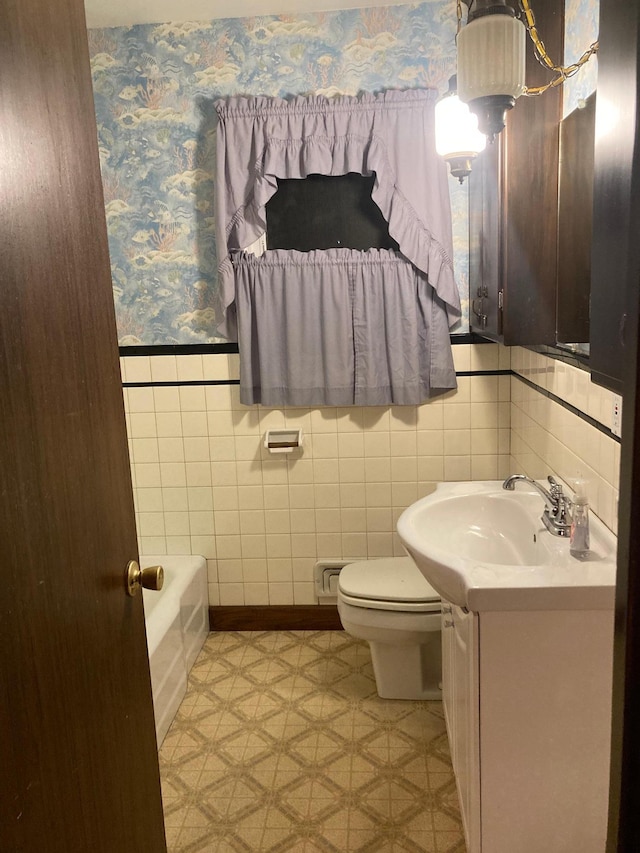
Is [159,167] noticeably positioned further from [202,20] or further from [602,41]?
[602,41]

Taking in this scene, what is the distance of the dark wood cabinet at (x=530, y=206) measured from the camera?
201 cm

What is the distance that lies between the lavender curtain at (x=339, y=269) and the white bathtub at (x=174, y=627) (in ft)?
2.76

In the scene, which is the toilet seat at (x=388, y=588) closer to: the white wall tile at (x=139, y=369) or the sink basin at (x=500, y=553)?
the sink basin at (x=500, y=553)

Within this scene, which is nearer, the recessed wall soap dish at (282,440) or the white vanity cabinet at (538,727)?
the white vanity cabinet at (538,727)

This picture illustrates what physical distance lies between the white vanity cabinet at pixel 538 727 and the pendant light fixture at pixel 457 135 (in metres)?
1.31

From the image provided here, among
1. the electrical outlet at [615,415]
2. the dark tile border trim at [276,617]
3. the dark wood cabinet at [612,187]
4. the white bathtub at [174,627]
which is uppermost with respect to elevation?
the dark wood cabinet at [612,187]

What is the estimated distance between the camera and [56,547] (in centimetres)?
92

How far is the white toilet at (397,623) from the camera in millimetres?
2504

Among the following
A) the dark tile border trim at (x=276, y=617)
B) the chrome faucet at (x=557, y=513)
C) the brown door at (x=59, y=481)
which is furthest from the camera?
the dark tile border trim at (x=276, y=617)

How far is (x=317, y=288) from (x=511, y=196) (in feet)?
3.36

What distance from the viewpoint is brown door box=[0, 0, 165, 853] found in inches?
32.1

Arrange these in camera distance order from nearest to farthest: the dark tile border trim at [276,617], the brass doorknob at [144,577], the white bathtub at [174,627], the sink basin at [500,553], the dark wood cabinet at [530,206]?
the brass doorknob at [144,577] → the sink basin at [500,553] → the dark wood cabinet at [530,206] → the white bathtub at [174,627] → the dark tile border trim at [276,617]

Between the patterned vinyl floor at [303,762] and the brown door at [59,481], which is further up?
the brown door at [59,481]

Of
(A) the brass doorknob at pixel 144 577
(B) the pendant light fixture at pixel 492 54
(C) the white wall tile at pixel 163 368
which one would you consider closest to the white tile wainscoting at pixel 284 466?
(C) the white wall tile at pixel 163 368
